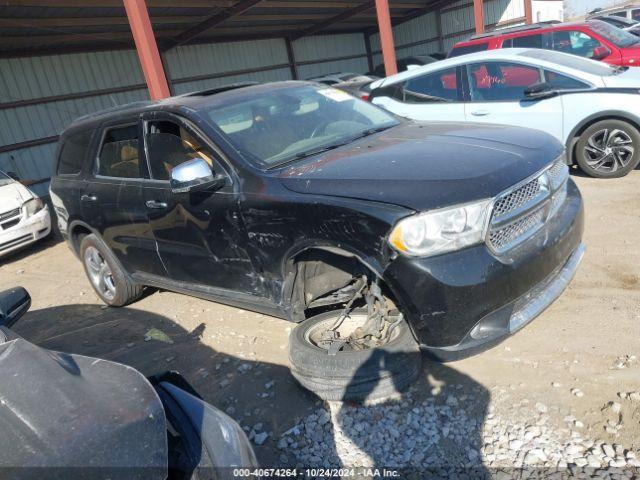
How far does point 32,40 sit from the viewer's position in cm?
1175

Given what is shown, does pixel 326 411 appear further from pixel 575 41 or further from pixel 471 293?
pixel 575 41

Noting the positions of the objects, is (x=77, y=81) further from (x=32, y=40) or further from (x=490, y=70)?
(x=490, y=70)

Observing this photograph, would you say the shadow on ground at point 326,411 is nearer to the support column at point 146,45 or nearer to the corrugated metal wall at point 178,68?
the support column at point 146,45

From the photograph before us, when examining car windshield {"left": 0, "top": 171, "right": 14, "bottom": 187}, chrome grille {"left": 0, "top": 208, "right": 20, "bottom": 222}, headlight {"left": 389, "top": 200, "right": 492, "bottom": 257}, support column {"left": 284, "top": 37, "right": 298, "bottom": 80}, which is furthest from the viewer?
support column {"left": 284, "top": 37, "right": 298, "bottom": 80}

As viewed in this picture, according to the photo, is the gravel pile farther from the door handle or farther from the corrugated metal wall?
the corrugated metal wall

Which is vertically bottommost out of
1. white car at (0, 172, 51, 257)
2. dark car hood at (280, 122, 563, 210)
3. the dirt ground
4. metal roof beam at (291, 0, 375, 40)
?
the dirt ground

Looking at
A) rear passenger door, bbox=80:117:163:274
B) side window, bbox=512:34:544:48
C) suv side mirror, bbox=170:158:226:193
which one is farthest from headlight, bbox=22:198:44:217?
side window, bbox=512:34:544:48

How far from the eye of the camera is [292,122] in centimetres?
355

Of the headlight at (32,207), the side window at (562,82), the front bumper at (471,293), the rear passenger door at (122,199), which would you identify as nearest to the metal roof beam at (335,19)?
the side window at (562,82)

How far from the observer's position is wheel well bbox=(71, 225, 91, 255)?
4.82 meters

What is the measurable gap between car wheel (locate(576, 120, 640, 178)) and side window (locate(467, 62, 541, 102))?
3.03 ft

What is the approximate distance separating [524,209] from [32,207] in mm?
7482

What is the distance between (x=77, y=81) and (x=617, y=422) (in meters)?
14.7

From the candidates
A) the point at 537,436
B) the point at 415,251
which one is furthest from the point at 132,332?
the point at 537,436
